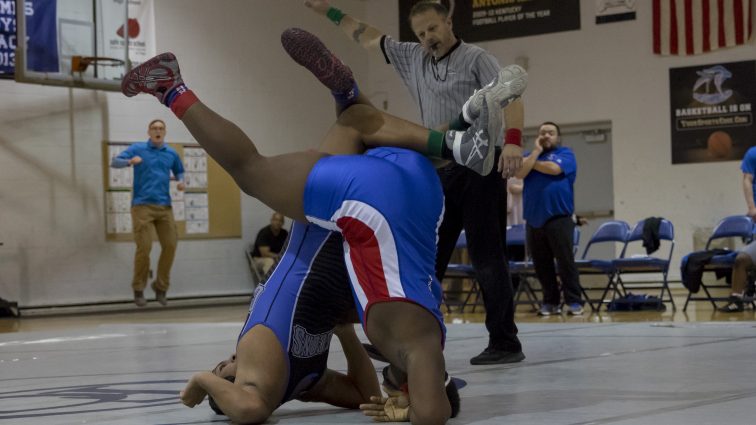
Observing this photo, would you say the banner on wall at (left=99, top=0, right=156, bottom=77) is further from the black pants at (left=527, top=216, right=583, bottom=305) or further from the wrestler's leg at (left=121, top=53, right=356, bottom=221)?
the wrestler's leg at (left=121, top=53, right=356, bottom=221)

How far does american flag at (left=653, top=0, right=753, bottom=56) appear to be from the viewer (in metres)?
12.7

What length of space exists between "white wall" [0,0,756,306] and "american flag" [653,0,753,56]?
0.15 meters

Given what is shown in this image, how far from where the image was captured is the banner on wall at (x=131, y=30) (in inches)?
466

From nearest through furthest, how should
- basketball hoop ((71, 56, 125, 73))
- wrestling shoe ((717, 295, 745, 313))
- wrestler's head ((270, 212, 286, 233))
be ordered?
wrestling shoe ((717, 295, 745, 313))
basketball hoop ((71, 56, 125, 73))
wrestler's head ((270, 212, 286, 233))

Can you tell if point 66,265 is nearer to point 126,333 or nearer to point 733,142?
point 126,333

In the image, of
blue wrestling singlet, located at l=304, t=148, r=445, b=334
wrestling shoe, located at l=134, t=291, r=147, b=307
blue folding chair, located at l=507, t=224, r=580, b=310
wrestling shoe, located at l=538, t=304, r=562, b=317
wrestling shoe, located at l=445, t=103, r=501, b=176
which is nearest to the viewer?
blue wrestling singlet, located at l=304, t=148, r=445, b=334

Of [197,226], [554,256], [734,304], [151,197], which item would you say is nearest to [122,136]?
[151,197]

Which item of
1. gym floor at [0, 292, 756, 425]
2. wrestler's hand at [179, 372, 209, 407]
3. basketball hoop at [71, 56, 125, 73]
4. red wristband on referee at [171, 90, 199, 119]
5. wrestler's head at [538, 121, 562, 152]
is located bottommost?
gym floor at [0, 292, 756, 425]

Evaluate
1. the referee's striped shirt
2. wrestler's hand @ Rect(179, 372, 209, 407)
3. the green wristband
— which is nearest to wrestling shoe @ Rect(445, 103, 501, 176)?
wrestler's hand @ Rect(179, 372, 209, 407)

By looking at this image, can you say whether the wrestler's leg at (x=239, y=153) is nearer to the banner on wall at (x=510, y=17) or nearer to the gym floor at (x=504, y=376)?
the gym floor at (x=504, y=376)

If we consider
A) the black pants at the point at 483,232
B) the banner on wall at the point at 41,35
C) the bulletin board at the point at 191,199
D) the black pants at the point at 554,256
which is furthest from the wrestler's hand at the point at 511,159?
the bulletin board at the point at 191,199

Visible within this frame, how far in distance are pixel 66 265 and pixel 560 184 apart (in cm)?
620

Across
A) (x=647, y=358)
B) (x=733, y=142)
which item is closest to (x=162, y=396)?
(x=647, y=358)

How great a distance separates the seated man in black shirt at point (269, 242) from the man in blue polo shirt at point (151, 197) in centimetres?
179
